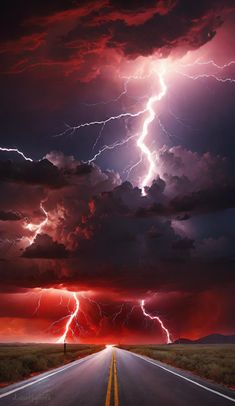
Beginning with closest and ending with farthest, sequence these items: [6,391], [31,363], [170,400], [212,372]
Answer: [170,400], [6,391], [212,372], [31,363]

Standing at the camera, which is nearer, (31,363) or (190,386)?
(190,386)

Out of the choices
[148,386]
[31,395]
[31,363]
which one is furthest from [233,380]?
[31,363]

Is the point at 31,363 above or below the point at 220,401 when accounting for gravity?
above

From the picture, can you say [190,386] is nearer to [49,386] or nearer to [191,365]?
[49,386]

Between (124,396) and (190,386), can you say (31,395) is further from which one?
(190,386)

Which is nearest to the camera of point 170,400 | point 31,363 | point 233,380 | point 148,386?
point 170,400

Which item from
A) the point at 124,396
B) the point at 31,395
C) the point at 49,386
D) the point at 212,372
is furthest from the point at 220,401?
the point at 212,372

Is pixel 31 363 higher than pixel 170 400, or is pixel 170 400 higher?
pixel 31 363

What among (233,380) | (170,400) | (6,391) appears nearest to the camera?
(170,400)

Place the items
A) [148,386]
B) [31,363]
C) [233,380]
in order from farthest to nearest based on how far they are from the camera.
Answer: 1. [31,363]
2. [233,380]
3. [148,386]
